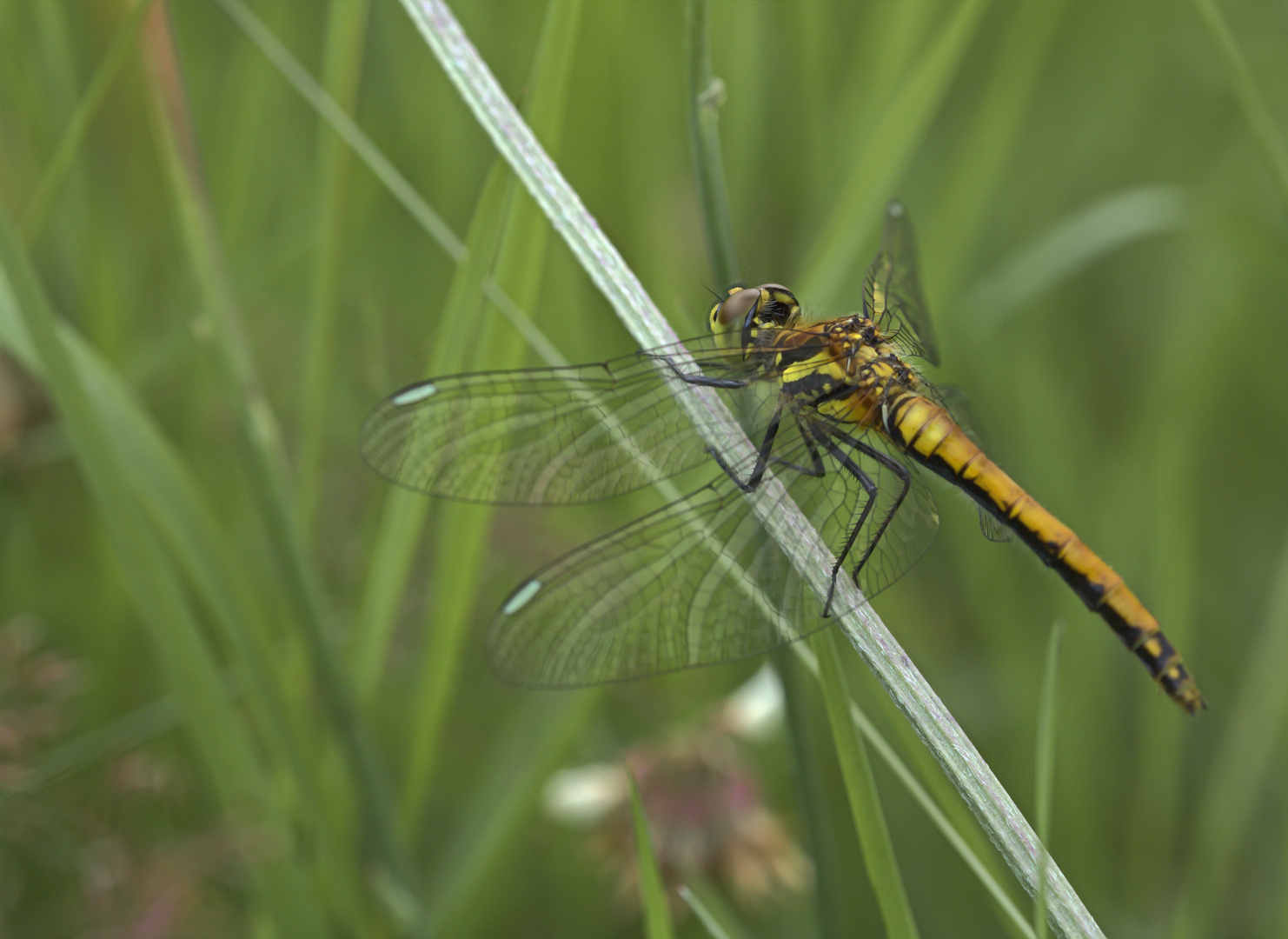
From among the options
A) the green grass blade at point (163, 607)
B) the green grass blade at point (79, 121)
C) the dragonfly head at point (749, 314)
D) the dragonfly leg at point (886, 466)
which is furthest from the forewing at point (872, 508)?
the green grass blade at point (79, 121)

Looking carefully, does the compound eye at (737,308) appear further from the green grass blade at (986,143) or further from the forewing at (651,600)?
the green grass blade at (986,143)

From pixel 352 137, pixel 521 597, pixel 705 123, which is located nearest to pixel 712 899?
pixel 521 597

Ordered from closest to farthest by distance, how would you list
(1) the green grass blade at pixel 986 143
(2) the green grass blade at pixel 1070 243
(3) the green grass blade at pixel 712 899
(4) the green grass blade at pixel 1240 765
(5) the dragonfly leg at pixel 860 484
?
(5) the dragonfly leg at pixel 860 484 → (3) the green grass blade at pixel 712 899 → (4) the green grass blade at pixel 1240 765 → (1) the green grass blade at pixel 986 143 → (2) the green grass blade at pixel 1070 243

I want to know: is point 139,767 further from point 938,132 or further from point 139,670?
point 938,132

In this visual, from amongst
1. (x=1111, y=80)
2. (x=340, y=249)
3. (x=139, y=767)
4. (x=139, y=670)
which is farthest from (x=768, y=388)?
(x=1111, y=80)

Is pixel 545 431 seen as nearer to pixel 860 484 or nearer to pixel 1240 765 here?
pixel 860 484

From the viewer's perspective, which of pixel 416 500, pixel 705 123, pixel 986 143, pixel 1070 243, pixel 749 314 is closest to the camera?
pixel 705 123

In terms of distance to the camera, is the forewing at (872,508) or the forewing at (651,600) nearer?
the forewing at (651,600)

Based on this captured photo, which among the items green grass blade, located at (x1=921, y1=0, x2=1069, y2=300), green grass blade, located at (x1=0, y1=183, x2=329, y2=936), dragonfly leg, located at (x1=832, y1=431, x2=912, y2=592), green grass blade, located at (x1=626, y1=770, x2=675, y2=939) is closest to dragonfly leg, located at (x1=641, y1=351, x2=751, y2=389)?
dragonfly leg, located at (x1=832, y1=431, x2=912, y2=592)
